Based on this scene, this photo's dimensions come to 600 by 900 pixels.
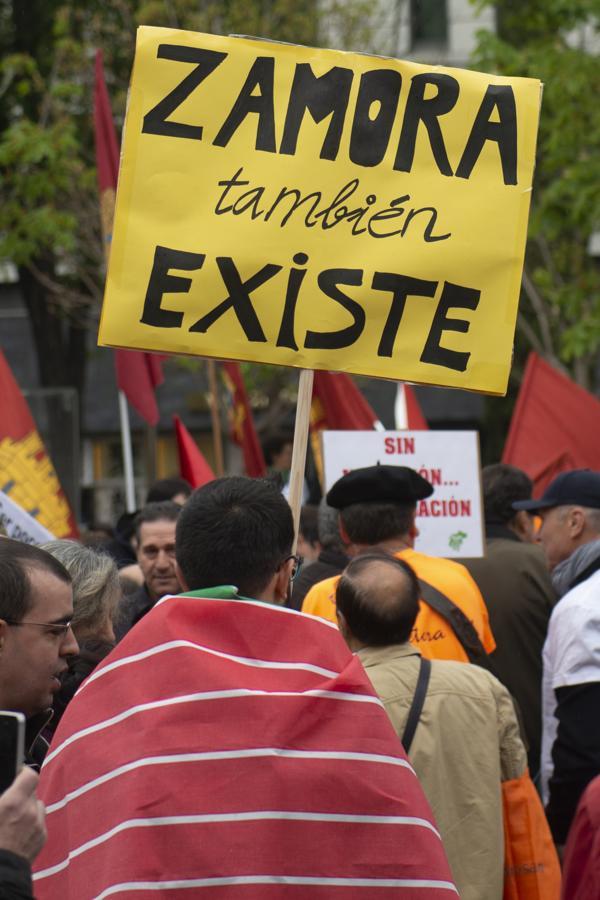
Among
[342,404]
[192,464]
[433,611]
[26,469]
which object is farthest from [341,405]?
[433,611]

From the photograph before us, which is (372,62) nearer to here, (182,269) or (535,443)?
(182,269)

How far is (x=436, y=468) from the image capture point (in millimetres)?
6703

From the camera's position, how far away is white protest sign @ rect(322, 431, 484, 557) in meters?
6.46

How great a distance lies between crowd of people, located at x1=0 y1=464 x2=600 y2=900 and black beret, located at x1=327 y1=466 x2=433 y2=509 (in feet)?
3.00

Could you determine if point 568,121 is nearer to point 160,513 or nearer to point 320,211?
point 160,513

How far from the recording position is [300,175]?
4.30 m

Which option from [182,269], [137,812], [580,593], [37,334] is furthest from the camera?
[37,334]

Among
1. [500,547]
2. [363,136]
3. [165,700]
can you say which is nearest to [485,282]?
[363,136]

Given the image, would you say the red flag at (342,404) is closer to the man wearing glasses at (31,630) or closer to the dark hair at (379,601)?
the dark hair at (379,601)

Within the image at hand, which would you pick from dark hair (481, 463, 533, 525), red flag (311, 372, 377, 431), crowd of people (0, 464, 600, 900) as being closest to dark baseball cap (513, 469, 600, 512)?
dark hair (481, 463, 533, 525)

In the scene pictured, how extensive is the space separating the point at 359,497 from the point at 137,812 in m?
2.62

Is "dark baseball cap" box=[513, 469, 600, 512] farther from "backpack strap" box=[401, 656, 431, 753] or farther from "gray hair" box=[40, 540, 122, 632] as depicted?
"gray hair" box=[40, 540, 122, 632]

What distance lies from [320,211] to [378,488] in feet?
3.81

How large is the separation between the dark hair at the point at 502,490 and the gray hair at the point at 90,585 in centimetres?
315
